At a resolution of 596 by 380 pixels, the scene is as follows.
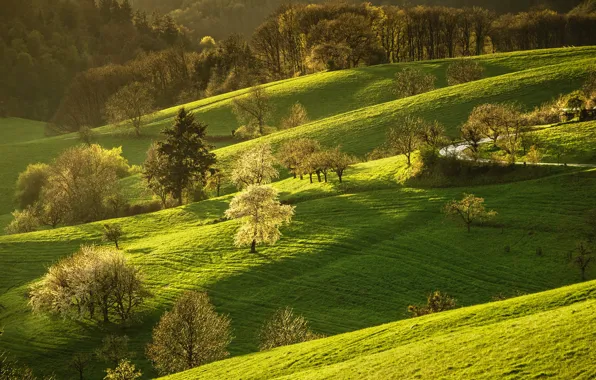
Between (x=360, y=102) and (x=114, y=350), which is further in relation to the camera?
(x=360, y=102)

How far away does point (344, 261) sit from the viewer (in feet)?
203

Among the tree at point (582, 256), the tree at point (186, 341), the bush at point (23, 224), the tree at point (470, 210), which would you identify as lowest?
the tree at point (186, 341)

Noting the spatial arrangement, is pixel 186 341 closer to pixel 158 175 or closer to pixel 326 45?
pixel 158 175

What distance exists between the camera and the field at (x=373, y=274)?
2914cm

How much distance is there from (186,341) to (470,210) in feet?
116

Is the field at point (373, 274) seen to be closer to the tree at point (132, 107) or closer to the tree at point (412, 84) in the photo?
the tree at point (412, 84)

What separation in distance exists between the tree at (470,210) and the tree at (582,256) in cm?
971

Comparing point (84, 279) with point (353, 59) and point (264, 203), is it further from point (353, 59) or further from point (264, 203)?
point (353, 59)

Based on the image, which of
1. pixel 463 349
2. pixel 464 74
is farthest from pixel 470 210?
pixel 464 74

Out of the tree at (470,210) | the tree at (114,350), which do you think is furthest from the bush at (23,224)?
the tree at (470,210)

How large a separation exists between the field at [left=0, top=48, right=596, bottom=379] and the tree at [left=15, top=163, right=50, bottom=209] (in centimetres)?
3219

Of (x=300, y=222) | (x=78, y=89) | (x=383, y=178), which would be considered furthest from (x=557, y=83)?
(x=78, y=89)

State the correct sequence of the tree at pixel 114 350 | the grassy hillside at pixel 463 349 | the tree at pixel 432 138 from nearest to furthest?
the grassy hillside at pixel 463 349, the tree at pixel 114 350, the tree at pixel 432 138

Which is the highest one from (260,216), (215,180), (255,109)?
(255,109)
